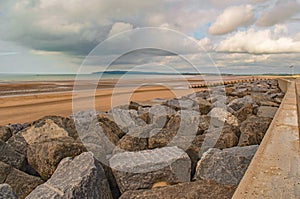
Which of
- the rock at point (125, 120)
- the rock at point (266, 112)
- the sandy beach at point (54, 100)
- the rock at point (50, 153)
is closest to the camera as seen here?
the rock at point (50, 153)

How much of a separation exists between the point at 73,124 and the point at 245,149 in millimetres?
2751

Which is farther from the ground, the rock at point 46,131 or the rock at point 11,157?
the rock at point 46,131

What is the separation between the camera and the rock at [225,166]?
2294mm

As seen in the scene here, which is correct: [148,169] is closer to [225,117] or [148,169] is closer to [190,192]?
[190,192]

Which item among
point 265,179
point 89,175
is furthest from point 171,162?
point 265,179

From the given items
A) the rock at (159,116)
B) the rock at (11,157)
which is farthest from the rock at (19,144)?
the rock at (159,116)

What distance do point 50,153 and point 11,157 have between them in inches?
29.6

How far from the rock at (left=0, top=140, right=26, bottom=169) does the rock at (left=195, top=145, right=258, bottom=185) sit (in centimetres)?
210

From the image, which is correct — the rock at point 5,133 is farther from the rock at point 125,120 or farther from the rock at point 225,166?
the rock at point 225,166

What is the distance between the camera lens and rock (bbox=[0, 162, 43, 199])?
2.52m

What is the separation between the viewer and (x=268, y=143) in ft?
7.55

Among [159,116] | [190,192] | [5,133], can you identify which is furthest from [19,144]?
[190,192]

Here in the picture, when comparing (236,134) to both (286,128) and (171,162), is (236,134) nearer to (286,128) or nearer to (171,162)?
(286,128)

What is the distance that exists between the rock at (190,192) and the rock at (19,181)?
114cm
